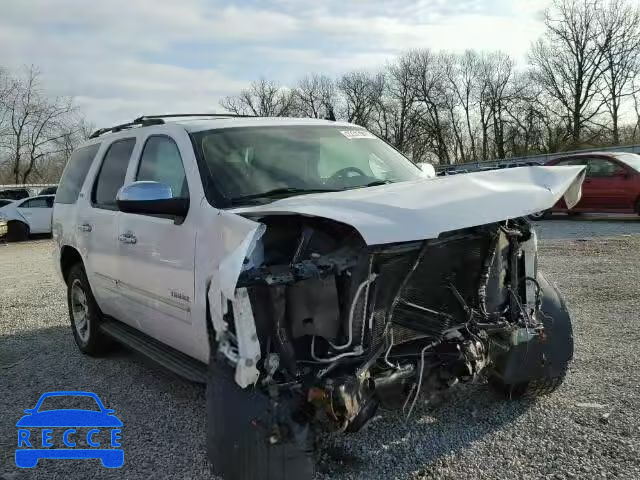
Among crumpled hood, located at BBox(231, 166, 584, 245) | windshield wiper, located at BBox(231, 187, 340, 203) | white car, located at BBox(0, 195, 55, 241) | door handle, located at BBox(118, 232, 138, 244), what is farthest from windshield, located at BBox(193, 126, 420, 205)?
white car, located at BBox(0, 195, 55, 241)

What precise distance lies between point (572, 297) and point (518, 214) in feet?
14.4

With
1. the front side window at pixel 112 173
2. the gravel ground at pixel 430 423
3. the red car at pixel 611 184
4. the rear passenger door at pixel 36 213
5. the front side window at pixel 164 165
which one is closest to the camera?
the gravel ground at pixel 430 423

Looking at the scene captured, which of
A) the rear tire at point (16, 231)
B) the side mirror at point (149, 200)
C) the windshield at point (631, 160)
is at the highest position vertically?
the windshield at point (631, 160)

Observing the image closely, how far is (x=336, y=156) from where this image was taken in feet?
13.5

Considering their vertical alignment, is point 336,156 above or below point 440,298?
above

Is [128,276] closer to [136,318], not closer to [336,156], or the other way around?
[136,318]

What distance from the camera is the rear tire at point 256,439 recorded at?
2.49 metres

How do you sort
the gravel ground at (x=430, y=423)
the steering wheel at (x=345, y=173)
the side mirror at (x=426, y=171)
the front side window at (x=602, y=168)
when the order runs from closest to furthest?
the gravel ground at (x=430, y=423), the steering wheel at (x=345, y=173), the side mirror at (x=426, y=171), the front side window at (x=602, y=168)

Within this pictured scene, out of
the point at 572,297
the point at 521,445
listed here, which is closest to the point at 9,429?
the point at 521,445

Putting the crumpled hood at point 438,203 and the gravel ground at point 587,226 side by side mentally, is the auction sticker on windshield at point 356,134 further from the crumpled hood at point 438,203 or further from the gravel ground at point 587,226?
the gravel ground at point 587,226

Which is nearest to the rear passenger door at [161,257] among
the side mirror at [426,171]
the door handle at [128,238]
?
the door handle at [128,238]

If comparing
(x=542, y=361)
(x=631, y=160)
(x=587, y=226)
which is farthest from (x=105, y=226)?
(x=631, y=160)

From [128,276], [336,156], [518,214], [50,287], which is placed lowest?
[50,287]

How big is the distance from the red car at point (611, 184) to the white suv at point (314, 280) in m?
10.6
